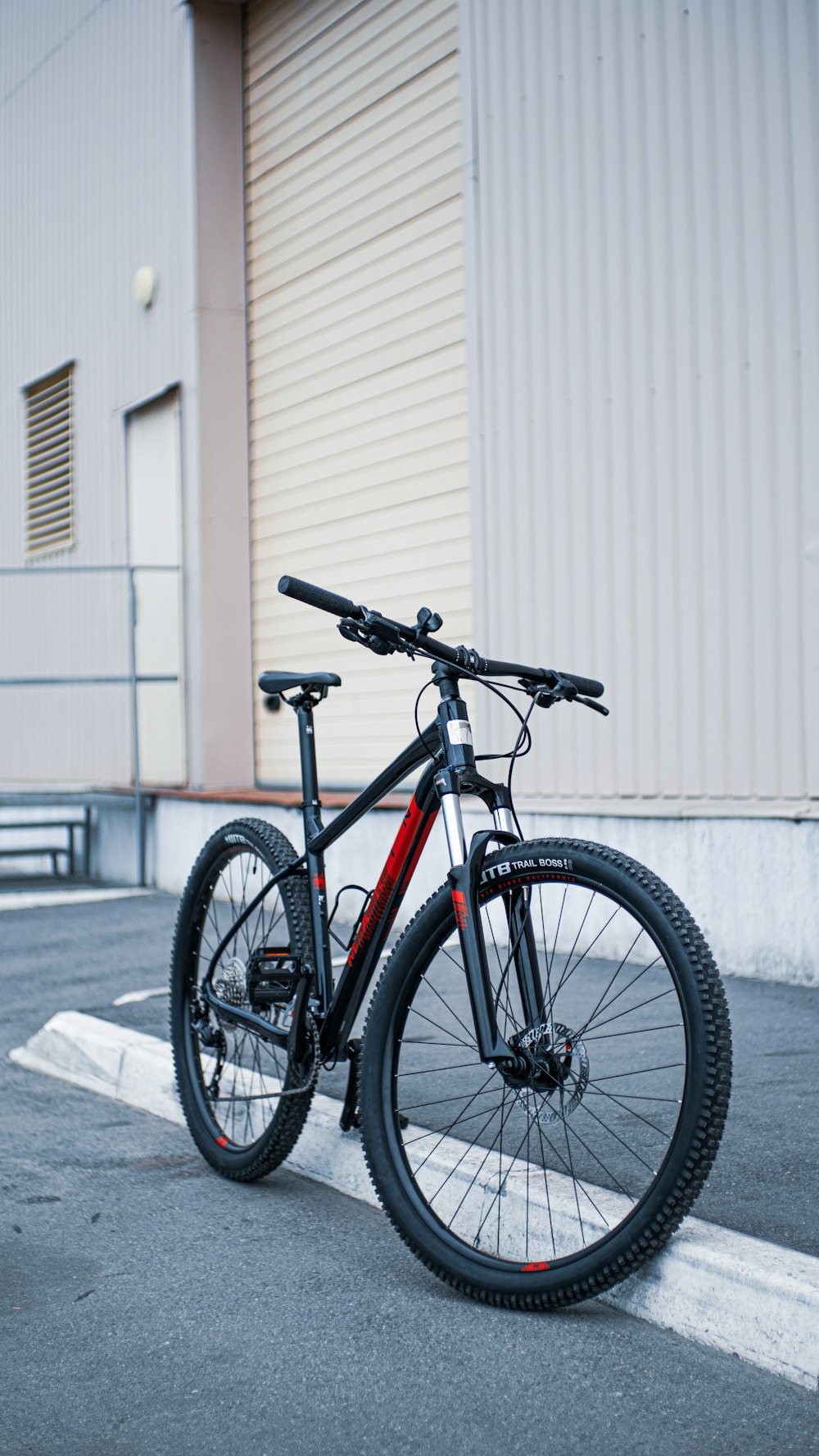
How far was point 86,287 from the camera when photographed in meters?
12.1

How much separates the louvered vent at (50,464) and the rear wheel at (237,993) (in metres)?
9.02

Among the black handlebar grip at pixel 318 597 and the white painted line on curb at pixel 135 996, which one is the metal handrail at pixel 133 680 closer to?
the white painted line on curb at pixel 135 996

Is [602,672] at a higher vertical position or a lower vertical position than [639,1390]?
higher

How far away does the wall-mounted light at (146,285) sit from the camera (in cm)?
1091

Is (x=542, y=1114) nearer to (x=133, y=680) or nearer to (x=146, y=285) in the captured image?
(x=133, y=680)

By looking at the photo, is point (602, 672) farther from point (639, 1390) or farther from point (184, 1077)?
point (639, 1390)

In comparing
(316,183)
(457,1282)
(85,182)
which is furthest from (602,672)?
(85,182)

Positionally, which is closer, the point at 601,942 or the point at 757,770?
the point at 757,770

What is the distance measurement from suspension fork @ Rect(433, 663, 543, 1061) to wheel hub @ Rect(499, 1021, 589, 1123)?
3cm

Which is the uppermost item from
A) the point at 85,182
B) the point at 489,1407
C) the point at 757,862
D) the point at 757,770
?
the point at 85,182

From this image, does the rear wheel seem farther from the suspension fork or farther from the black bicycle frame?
the suspension fork

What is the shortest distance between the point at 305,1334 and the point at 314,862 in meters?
1.20

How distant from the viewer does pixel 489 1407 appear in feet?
8.18

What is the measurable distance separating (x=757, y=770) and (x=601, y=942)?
118 cm
